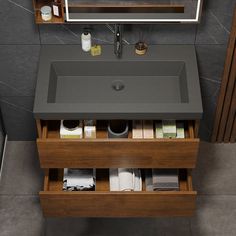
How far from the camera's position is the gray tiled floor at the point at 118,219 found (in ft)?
10.2

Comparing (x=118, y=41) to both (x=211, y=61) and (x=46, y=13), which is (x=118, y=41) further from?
(x=211, y=61)

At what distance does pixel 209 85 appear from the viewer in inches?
123

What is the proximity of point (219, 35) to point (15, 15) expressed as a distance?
1.06 meters

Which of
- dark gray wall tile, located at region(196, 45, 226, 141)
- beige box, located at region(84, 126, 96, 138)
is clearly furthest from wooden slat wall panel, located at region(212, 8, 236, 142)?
beige box, located at region(84, 126, 96, 138)

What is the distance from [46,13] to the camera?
105 inches

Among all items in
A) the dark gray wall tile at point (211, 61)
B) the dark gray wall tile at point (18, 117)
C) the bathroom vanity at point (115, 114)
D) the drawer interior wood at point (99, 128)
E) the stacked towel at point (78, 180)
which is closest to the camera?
the bathroom vanity at point (115, 114)

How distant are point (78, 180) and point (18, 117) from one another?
75cm

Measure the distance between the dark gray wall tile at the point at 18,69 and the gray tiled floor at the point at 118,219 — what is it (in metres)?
0.51

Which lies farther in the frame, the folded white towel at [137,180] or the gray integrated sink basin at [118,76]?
the folded white towel at [137,180]

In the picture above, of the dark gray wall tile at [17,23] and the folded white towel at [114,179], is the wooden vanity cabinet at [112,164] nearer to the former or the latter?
the folded white towel at [114,179]

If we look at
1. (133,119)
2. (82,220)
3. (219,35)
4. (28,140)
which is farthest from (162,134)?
(28,140)

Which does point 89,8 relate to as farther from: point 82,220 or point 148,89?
point 82,220

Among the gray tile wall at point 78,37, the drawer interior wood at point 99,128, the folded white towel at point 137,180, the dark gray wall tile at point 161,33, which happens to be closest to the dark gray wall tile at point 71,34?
the gray tile wall at point 78,37

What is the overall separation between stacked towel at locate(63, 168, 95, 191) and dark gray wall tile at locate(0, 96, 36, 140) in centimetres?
59
